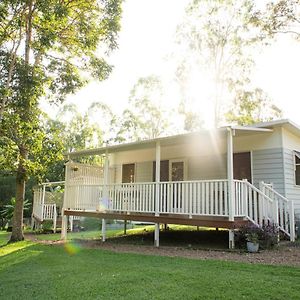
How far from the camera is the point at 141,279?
631cm

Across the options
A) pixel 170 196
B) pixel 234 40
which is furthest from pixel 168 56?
pixel 170 196

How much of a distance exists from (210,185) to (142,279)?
166 inches

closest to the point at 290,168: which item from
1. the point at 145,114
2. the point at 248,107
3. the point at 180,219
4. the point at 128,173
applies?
the point at 180,219

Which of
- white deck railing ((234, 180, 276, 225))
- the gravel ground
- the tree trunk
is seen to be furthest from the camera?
the tree trunk

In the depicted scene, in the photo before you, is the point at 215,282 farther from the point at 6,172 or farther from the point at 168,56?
the point at 168,56

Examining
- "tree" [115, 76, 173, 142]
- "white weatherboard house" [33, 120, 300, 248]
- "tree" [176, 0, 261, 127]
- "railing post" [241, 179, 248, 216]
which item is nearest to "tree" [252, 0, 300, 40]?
"tree" [176, 0, 261, 127]

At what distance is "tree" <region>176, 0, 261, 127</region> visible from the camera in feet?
71.5

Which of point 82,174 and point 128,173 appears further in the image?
point 128,173

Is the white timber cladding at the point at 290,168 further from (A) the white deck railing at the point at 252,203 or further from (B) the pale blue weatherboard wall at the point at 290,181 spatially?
(A) the white deck railing at the point at 252,203

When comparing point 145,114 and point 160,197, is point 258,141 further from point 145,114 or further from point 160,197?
point 145,114

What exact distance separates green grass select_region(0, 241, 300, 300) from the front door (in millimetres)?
5065

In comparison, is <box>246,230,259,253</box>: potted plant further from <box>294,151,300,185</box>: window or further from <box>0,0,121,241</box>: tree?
<box>0,0,121,241</box>: tree

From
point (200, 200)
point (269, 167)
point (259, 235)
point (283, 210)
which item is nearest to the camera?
point (259, 235)

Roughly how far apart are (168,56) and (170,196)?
54.7ft
